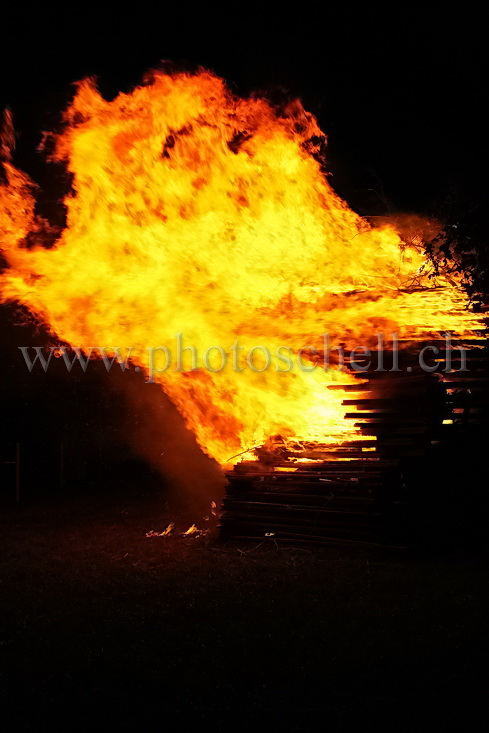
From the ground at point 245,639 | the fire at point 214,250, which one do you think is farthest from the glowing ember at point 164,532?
the fire at point 214,250

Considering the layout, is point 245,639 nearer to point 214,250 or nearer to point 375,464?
point 375,464

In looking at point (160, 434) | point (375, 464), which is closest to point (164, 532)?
point (375, 464)

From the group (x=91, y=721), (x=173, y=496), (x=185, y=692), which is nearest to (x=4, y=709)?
(x=91, y=721)

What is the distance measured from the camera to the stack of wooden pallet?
9469mm

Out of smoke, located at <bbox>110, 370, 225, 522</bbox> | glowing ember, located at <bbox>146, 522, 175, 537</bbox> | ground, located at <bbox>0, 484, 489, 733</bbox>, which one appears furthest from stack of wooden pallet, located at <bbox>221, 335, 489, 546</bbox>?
smoke, located at <bbox>110, 370, 225, 522</bbox>

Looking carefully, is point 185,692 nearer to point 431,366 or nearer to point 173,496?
point 431,366

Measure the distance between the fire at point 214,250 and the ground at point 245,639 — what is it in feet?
10.8

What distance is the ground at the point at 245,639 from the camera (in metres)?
4.28

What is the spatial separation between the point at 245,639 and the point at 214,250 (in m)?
6.29

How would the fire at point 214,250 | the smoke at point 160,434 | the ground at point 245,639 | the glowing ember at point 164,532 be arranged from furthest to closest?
the smoke at point 160,434
the glowing ember at point 164,532
the fire at point 214,250
the ground at point 245,639

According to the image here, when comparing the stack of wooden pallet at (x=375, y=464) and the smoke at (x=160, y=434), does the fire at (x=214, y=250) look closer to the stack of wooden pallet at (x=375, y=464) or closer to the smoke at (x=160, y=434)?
the stack of wooden pallet at (x=375, y=464)

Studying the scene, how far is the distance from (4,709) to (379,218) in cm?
837

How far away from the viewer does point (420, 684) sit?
15.1 ft

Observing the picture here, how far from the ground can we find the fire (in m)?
3.30
